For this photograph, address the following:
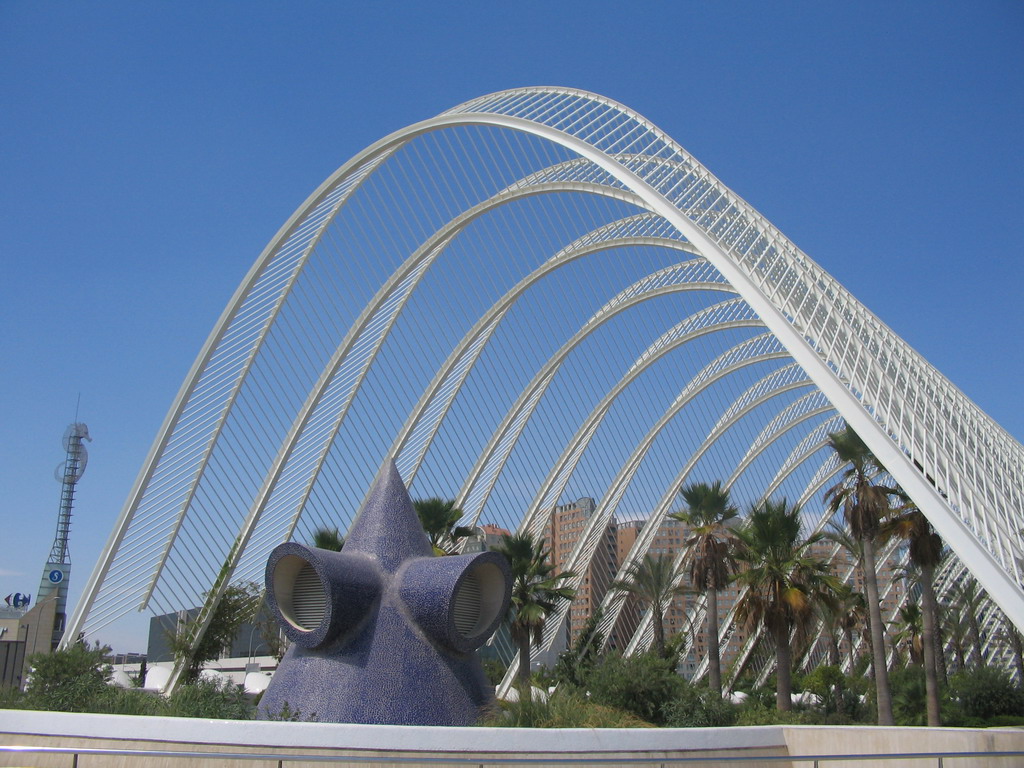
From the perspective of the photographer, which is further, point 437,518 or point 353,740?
point 437,518

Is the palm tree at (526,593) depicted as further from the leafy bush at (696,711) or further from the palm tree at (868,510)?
the leafy bush at (696,711)

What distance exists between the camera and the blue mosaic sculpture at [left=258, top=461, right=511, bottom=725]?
17.6 m

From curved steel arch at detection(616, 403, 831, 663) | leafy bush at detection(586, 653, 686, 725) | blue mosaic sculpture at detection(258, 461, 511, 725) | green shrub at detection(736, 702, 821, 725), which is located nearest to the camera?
blue mosaic sculpture at detection(258, 461, 511, 725)

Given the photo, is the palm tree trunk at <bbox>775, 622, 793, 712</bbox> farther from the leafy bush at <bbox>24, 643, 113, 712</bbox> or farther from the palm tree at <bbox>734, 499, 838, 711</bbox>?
the leafy bush at <bbox>24, 643, 113, 712</bbox>

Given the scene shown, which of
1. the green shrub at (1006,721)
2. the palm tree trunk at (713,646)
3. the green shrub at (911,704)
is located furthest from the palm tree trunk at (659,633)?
the green shrub at (1006,721)

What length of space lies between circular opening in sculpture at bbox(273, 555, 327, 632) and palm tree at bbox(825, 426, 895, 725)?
53.8ft

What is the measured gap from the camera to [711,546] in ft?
112

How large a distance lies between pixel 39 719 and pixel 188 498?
1836 cm

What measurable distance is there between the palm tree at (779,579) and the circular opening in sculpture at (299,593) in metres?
15.6

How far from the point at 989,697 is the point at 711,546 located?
11.2m

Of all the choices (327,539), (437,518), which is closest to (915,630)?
(437,518)

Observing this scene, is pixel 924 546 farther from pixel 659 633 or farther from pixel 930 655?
pixel 659 633

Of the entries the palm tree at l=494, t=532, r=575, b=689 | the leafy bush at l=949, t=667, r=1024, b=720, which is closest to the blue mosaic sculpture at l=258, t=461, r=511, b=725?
the palm tree at l=494, t=532, r=575, b=689

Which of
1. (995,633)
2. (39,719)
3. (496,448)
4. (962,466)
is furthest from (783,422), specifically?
(39,719)
